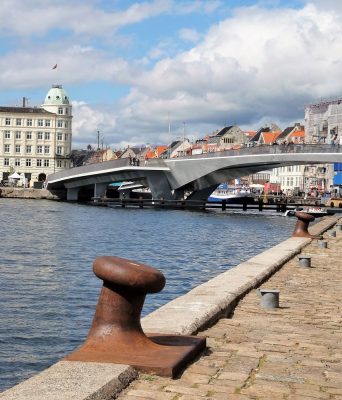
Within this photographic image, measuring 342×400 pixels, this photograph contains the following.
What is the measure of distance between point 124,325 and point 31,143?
136058mm

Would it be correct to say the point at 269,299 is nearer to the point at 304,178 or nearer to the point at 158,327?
the point at 158,327

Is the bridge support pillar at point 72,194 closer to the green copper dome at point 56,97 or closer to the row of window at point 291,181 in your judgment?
the green copper dome at point 56,97

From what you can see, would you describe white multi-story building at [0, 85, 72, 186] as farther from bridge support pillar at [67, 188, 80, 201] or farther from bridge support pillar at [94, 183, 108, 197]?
bridge support pillar at [94, 183, 108, 197]

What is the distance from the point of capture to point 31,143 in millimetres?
139750

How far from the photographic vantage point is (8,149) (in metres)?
140

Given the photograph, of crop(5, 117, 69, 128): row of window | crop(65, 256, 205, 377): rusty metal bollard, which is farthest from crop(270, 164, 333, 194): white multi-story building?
crop(65, 256, 205, 377): rusty metal bollard

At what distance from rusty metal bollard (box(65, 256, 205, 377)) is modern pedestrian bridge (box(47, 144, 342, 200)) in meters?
62.4

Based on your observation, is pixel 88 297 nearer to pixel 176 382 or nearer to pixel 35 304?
pixel 35 304

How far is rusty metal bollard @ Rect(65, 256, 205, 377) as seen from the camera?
6270 millimetres

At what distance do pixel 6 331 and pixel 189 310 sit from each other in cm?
402

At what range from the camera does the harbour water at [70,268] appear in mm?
10922

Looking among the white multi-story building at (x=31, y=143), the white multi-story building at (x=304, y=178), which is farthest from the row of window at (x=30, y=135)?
the white multi-story building at (x=304, y=178)

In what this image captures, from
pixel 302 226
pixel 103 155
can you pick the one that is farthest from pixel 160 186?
pixel 103 155

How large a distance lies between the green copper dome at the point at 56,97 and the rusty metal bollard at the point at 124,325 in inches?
5444
